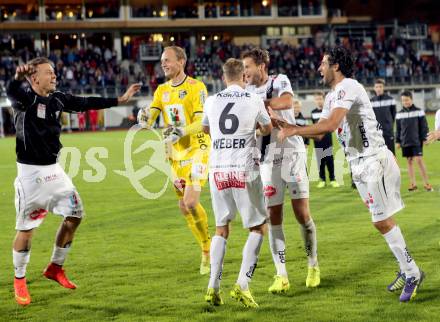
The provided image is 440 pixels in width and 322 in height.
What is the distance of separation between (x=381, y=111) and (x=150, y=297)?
9.70 metres

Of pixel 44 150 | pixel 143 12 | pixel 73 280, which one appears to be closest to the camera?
pixel 44 150

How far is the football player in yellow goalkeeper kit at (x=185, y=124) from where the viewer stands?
9352 millimetres

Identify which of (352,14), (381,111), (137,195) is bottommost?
(137,195)

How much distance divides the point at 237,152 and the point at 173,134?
5.01ft

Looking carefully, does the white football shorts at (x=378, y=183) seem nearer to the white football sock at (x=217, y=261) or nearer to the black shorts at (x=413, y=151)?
the white football sock at (x=217, y=261)

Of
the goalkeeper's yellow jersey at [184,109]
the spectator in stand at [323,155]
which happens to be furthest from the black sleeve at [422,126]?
the goalkeeper's yellow jersey at [184,109]

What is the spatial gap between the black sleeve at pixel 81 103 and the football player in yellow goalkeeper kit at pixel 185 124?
747 mm

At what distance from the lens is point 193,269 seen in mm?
9312

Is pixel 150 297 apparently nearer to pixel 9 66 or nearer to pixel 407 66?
pixel 9 66

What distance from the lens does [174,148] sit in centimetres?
952

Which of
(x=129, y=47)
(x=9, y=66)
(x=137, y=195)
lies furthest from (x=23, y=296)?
(x=129, y=47)

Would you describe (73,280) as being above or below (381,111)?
below

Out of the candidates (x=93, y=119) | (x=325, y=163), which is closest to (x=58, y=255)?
(x=325, y=163)

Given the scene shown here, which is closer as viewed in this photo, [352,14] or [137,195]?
[137,195]
